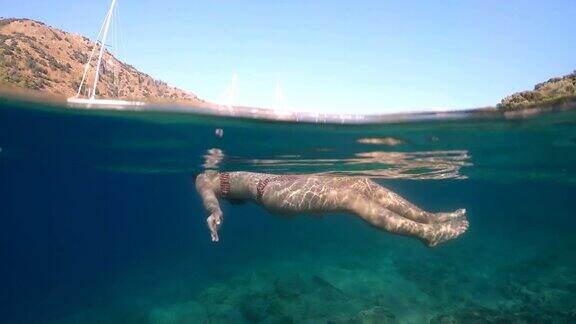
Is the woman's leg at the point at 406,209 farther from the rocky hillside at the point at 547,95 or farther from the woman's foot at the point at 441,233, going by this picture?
the rocky hillside at the point at 547,95

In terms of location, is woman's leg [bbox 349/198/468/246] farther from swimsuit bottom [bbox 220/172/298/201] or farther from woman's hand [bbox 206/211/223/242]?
woman's hand [bbox 206/211/223/242]

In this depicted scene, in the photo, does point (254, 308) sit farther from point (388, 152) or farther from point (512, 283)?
point (512, 283)

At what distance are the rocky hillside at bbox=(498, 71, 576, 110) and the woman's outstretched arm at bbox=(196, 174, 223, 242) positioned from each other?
962 centimetres

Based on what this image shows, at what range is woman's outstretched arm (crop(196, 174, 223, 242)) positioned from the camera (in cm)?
744

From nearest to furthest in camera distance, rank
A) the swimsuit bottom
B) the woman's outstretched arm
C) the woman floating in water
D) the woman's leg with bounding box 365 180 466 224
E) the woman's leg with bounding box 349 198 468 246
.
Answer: the woman's outstretched arm, the woman's leg with bounding box 349 198 468 246, the woman floating in water, the woman's leg with bounding box 365 180 466 224, the swimsuit bottom

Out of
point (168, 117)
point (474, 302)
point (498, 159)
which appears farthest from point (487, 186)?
point (168, 117)

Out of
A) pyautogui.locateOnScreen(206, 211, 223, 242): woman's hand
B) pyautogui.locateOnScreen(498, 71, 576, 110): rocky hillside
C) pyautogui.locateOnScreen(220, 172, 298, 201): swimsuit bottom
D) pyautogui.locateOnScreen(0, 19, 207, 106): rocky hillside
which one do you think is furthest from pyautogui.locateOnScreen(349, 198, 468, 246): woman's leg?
pyautogui.locateOnScreen(0, 19, 207, 106): rocky hillside

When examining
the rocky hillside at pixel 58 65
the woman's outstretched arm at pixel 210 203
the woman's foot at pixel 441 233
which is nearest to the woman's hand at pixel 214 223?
the woman's outstretched arm at pixel 210 203

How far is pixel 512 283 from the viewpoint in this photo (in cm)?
2239

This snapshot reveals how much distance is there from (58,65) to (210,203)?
57.6 metres

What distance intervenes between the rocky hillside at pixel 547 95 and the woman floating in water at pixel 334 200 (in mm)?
5855

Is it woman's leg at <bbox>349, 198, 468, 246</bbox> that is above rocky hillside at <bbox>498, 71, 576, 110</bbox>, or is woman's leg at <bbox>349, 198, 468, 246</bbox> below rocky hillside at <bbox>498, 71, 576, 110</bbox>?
below

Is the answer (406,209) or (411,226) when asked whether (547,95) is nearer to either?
(406,209)

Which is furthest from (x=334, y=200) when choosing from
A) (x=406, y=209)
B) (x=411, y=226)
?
(x=411, y=226)
